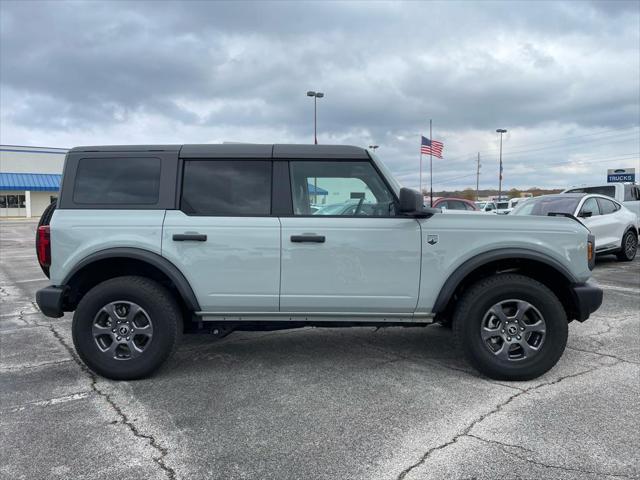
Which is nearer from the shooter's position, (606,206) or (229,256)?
(229,256)

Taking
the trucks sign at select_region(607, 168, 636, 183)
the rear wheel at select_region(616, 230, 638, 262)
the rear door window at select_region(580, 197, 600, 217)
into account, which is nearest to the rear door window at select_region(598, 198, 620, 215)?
the rear door window at select_region(580, 197, 600, 217)

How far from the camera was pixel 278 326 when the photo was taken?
168 inches

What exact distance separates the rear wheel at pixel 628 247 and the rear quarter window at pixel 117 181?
10.8 meters

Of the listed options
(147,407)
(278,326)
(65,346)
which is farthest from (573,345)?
(65,346)

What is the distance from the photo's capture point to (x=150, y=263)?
3.96 meters

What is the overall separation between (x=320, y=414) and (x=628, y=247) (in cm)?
1086

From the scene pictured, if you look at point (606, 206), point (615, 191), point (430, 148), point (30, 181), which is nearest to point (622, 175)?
point (430, 148)

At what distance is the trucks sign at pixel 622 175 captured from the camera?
2741 centimetres

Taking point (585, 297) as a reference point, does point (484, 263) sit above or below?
above

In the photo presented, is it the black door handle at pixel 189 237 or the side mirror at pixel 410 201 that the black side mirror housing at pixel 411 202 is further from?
the black door handle at pixel 189 237

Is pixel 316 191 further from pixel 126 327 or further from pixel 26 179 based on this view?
pixel 26 179

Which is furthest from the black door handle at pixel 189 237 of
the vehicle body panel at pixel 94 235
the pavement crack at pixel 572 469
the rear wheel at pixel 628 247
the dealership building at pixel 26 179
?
the dealership building at pixel 26 179

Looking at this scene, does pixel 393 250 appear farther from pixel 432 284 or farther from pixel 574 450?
pixel 574 450

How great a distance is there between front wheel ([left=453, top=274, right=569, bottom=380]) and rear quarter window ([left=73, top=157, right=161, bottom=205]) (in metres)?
2.77
